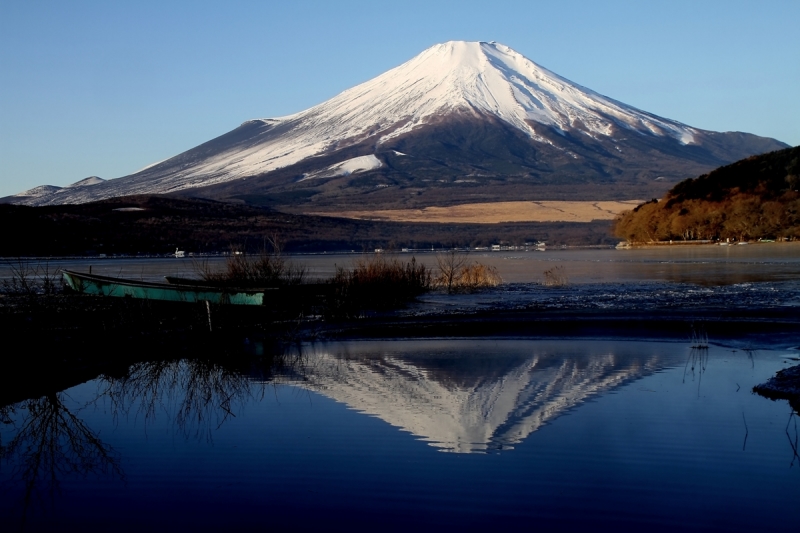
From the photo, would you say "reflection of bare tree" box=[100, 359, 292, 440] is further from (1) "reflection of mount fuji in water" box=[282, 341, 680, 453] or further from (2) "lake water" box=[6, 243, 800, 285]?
(2) "lake water" box=[6, 243, 800, 285]

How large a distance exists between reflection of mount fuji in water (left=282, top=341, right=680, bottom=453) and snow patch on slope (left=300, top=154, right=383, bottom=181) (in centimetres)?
14189

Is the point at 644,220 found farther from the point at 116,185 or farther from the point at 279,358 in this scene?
the point at 116,185

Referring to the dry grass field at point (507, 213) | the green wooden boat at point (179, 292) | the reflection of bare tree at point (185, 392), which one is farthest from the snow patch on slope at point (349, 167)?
the reflection of bare tree at point (185, 392)

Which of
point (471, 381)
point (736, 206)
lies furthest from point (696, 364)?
point (736, 206)

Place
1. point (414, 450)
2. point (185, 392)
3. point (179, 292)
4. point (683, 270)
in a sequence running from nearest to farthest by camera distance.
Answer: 1. point (414, 450)
2. point (185, 392)
3. point (179, 292)
4. point (683, 270)

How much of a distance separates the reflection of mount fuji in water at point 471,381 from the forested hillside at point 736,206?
41.0 metres

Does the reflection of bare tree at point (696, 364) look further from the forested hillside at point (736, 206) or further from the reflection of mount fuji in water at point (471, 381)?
the forested hillside at point (736, 206)

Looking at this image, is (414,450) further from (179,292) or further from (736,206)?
(736,206)

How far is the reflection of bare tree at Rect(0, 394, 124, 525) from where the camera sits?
7379mm

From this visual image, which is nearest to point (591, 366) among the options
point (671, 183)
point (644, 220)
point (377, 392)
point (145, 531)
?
point (377, 392)

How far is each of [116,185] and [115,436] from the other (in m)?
182

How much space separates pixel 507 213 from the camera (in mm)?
107062

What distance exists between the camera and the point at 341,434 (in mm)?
8578

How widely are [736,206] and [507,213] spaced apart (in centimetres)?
5420
